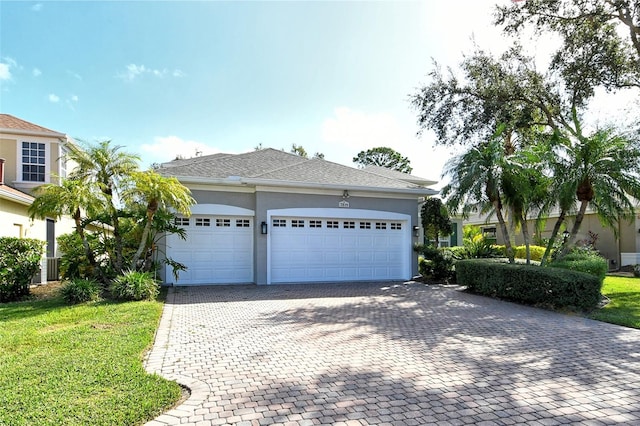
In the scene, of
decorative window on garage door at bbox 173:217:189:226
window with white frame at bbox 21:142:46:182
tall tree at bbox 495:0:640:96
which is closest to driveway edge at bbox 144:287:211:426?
decorative window on garage door at bbox 173:217:189:226

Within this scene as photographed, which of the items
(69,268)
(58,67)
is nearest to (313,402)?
(69,268)

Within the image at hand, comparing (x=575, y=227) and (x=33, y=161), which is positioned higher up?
(x=33, y=161)

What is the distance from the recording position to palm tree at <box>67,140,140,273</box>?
10516 mm

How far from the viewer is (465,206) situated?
13047mm

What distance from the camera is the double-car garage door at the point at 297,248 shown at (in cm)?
1331

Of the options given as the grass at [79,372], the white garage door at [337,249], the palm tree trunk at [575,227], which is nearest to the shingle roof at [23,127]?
the white garage door at [337,249]

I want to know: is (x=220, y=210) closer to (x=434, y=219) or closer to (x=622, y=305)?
(x=434, y=219)

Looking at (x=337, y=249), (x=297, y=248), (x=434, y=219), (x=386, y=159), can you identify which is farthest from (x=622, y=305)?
(x=386, y=159)

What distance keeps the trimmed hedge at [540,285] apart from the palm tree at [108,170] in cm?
1054

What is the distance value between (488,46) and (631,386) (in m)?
15.3

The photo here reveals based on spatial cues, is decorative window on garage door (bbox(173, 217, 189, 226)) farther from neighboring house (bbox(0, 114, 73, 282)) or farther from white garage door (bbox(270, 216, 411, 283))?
neighboring house (bbox(0, 114, 73, 282))

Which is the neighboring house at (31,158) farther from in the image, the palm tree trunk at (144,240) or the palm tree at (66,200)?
the palm tree trunk at (144,240)

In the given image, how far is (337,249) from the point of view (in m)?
14.6

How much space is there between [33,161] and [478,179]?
53.1 ft
